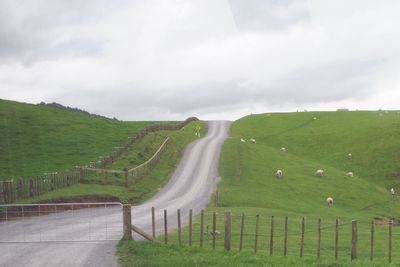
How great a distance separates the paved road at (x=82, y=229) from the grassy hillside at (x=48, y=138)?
1437 cm

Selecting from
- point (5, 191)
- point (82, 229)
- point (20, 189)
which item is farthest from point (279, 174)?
point (82, 229)

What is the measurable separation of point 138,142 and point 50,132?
13.7 meters

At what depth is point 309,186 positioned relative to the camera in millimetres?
61656

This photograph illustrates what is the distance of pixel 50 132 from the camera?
8031cm

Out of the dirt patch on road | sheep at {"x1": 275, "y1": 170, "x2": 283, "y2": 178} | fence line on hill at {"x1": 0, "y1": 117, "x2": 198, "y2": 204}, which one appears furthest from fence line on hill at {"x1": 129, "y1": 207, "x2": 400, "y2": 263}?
sheep at {"x1": 275, "y1": 170, "x2": 283, "y2": 178}

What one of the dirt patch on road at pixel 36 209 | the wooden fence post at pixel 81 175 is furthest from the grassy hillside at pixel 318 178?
the wooden fence post at pixel 81 175

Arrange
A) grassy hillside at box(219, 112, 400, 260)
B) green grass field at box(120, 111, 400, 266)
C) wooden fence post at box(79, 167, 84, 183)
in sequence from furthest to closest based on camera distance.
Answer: wooden fence post at box(79, 167, 84, 183) < grassy hillside at box(219, 112, 400, 260) < green grass field at box(120, 111, 400, 266)

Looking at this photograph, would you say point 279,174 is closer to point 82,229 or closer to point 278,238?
point 278,238

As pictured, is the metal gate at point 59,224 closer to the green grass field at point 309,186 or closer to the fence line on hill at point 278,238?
the fence line on hill at point 278,238

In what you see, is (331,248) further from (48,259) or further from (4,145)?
(4,145)

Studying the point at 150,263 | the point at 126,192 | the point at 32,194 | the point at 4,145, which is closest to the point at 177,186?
the point at 126,192

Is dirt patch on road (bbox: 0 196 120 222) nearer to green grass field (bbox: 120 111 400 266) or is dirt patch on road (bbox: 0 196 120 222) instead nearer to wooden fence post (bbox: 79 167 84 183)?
wooden fence post (bbox: 79 167 84 183)

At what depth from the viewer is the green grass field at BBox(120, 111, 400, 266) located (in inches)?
1091

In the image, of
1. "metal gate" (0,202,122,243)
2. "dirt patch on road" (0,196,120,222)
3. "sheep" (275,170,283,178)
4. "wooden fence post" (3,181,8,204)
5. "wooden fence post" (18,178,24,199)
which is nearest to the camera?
"metal gate" (0,202,122,243)
